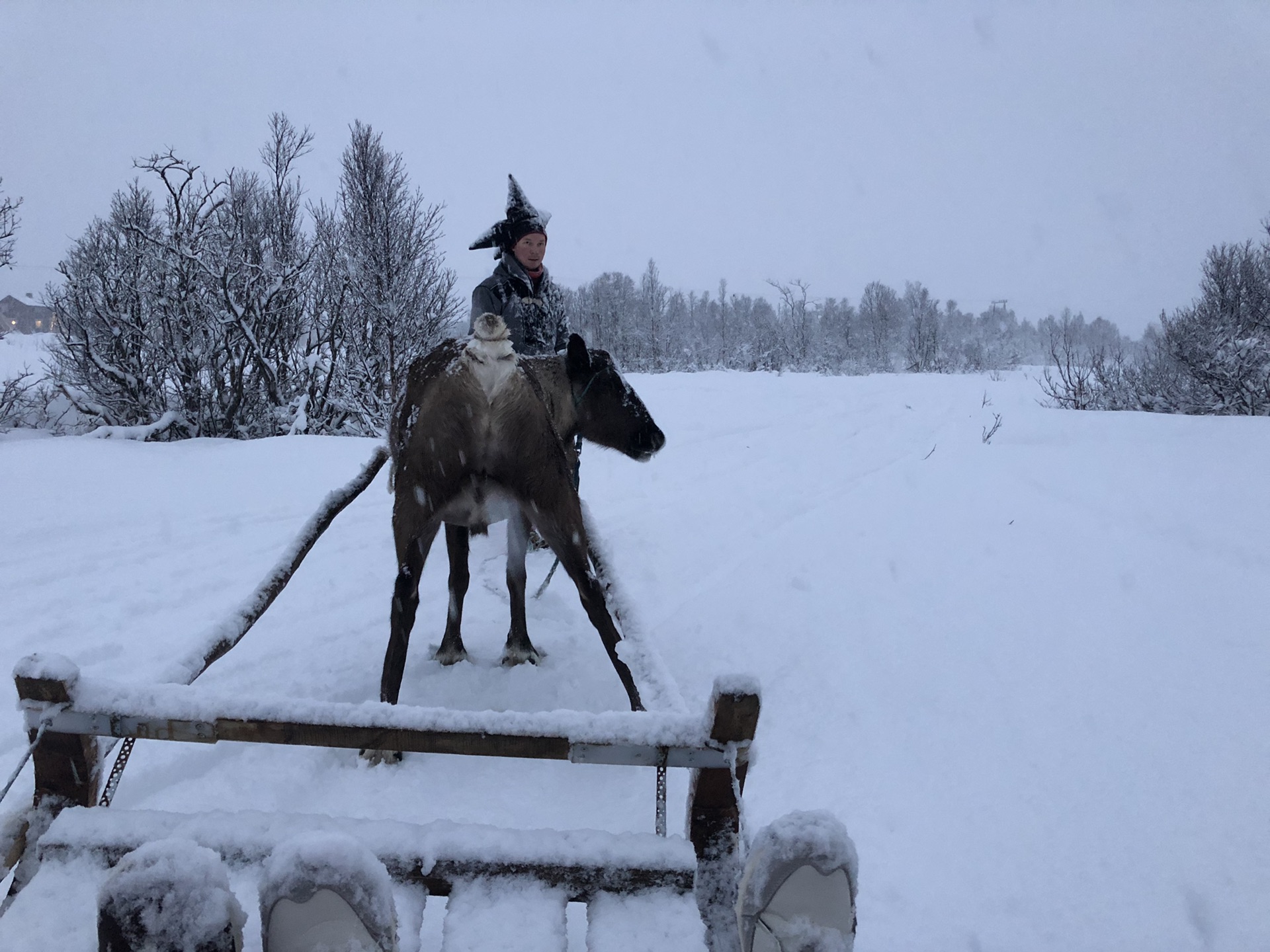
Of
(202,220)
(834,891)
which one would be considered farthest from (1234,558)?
(202,220)

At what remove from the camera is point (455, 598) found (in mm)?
3859

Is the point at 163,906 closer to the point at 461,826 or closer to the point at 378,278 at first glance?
the point at 461,826

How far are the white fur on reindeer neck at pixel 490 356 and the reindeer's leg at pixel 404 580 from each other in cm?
63

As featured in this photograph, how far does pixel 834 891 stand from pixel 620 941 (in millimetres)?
535

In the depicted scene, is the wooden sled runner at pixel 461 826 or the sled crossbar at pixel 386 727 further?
the sled crossbar at pixel 386 727

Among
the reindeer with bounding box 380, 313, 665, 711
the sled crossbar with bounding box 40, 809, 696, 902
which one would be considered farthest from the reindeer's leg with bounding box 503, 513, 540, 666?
the sled crossbar with bounding box 40, 809, 696, 902

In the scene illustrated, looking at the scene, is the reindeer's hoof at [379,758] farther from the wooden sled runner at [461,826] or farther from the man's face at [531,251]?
the man's face at [531,251]

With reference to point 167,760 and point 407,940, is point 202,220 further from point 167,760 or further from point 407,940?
point 407,940

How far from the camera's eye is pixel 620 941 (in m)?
1.56

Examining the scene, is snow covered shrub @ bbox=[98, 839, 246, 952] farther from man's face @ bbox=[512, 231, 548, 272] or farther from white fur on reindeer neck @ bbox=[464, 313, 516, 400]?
man's face @ bbox=[512, 231, 548, 272]

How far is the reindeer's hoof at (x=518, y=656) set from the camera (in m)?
3.84

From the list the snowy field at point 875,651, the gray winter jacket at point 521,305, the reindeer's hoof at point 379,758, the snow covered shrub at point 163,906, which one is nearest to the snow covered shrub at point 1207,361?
the snowy field at point 875,651

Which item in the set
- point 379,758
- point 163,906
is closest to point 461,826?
point 163,906

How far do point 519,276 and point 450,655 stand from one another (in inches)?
95.8
